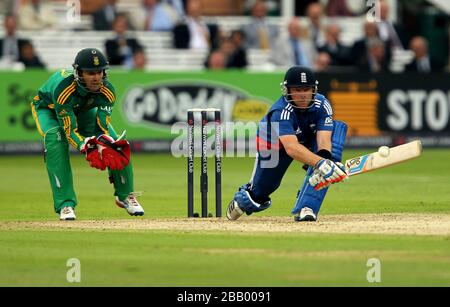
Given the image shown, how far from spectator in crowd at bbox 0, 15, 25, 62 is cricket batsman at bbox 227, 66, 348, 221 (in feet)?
40.6

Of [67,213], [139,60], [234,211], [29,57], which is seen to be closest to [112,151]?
[67,213]

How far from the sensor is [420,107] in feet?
86.1

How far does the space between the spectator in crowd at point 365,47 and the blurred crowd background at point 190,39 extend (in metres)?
0.02

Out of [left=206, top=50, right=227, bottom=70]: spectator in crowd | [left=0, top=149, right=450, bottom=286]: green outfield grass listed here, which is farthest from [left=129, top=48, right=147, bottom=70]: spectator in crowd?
[left=0, top=149, right=450, bottom=286]: green outfield grass

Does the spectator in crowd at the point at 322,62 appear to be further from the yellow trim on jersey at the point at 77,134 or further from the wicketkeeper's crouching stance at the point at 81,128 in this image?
the yellow trim on jersey at the point at 77,134

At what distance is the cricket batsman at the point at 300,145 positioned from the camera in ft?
42.4

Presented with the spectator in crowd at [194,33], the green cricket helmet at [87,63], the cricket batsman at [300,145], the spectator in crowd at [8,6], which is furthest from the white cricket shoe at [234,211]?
the spectator in crowd at [8,6]

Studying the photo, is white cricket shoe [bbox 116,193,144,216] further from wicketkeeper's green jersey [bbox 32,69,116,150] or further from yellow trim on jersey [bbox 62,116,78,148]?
yellow trim on jersey [bbox 62,116,78,148]

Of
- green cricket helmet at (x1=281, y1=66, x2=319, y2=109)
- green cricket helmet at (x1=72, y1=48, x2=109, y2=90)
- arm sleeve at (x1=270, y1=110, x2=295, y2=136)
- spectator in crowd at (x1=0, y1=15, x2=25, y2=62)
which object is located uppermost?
green cricket helmet at (x1=72, y1=48, x2=109, y2=90)

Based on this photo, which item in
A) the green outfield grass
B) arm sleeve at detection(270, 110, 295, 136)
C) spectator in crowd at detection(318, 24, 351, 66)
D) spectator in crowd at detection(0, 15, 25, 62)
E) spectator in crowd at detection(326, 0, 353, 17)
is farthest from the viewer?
spectator in crowd at detection(326, 0, 353, 17)

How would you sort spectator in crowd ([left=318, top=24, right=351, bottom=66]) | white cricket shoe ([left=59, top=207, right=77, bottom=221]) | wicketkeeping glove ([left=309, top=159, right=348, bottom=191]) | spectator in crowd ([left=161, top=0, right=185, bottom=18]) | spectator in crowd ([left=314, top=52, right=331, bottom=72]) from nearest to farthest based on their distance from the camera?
wicketkeeping glove ([left=309, top=159, right=348, bottom=191])
white cricket shoe ([left=59, top=207, right=77, bottom=221])
spectator in crowd ([left=314, top=52, right=331, bottom=72])
spectator in crowd ([left=318, top=24, right=351, bottom=66])
spectator in crowd ([left=161, top=0, right=185, bottom=18])

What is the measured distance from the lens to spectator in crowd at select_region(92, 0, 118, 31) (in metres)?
27.0

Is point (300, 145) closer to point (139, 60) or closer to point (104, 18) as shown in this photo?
point (139, 60)

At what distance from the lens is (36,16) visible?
26.5 metres
